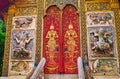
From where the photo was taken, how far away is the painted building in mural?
882 centimetres

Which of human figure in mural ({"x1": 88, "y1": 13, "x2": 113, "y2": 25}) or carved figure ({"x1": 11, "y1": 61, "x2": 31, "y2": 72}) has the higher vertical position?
human figure in mural ({"x1": 88, "y1": 13, "x2": 113, "y2": 25})

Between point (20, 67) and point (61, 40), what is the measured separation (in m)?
1.86

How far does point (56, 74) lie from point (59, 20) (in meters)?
2.15

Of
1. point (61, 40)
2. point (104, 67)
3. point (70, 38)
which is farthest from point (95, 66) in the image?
point (61, 40)

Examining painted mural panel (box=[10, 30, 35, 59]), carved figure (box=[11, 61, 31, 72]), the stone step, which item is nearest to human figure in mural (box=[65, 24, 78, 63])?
the stone step

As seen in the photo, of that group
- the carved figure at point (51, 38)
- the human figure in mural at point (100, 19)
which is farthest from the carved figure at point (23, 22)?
the human figure in mural at point (100, 19)

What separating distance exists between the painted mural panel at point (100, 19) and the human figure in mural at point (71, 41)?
2.24 feet

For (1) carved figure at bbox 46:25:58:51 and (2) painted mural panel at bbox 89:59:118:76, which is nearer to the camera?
(2) painted mural panel at bbox 89:59:118:76

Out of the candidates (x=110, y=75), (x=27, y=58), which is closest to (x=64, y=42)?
(x=27, y=58)

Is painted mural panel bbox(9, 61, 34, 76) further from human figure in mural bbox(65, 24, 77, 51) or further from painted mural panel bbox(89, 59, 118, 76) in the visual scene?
painted mural panel bbox(89, 59, 118, 76)

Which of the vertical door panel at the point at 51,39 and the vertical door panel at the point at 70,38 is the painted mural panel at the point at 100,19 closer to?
the vertical door panel at the point at 70,38

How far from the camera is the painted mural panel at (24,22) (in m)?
9.53

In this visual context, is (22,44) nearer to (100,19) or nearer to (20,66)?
(20,66)

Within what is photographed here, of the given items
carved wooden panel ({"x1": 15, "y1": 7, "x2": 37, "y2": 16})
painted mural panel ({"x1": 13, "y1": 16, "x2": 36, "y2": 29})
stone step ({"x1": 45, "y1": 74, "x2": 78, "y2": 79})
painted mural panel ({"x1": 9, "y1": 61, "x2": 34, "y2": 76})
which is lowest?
stone step ({"x1": 45, "y1": 74, "x2": 78, "y2": 79})
